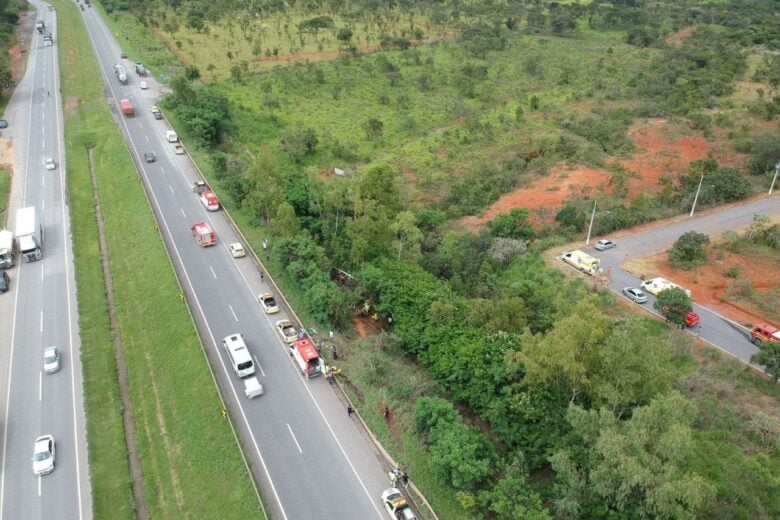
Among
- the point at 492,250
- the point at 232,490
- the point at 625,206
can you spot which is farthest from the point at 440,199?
the point at 232,490

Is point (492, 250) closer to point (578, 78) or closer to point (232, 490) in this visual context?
point (232, 490)

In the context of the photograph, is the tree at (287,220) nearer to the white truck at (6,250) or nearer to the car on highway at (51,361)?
the car on highway at (51,361)

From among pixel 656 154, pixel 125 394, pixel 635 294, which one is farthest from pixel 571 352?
pixel 656 154

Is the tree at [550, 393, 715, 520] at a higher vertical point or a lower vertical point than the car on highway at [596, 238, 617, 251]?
higher

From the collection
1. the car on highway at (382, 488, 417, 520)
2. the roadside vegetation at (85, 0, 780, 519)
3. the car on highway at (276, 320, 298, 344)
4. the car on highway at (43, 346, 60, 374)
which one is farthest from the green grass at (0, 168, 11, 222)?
the car on highway at (382, 488, 417, 520)

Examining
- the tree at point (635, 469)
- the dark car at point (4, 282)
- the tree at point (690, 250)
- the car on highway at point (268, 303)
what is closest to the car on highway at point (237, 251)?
the car on highway at point (268, 303)

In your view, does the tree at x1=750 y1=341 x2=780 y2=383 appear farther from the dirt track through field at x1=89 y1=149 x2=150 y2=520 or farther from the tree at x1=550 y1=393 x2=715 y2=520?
the dirt track through field at x1=89 y1=149 x2=150 y2=520

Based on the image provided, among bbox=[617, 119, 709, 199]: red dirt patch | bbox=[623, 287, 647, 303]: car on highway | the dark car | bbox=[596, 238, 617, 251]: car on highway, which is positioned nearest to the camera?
bbox=[623, 287, 647, 303]: car on highway
